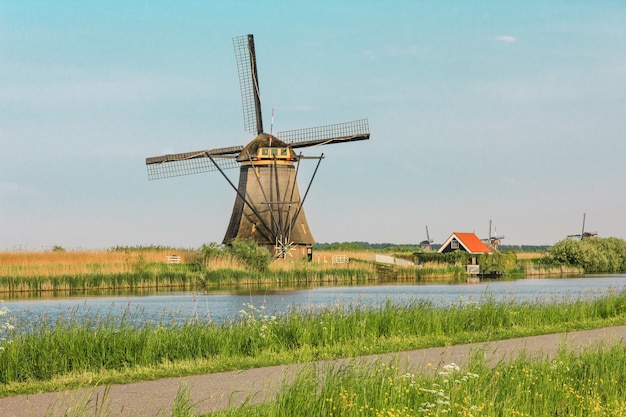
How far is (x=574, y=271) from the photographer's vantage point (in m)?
64.9

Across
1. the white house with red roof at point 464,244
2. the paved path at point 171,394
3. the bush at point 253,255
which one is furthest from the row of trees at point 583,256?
the paved path at point 171,394

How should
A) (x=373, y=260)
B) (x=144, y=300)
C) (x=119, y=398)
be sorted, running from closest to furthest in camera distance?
(x=119, y=398), (x=144, y=300), (x=373, y=260)

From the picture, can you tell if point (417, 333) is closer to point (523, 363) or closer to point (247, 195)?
point (523, 363)

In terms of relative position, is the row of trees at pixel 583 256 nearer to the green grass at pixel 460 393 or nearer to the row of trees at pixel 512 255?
the row of trees at pixel 512 255

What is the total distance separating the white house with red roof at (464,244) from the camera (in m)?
61.8

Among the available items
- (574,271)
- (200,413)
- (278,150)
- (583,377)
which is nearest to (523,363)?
(583,377)

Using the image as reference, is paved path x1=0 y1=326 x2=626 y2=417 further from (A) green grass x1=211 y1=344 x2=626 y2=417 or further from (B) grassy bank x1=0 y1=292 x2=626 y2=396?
(B) grassy bank x1=0 y1=292 x2=626 y2=396

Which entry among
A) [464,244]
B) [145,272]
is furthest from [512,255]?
[145,272]

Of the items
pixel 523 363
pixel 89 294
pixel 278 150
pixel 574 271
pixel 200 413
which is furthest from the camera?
pixel 574 271

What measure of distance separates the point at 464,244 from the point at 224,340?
169 feet

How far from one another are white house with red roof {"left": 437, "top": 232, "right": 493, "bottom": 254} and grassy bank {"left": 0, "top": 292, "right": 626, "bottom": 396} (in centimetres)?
4564

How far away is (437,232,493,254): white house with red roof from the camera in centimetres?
6177

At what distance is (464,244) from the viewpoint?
61875mm

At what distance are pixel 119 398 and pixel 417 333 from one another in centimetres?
703
